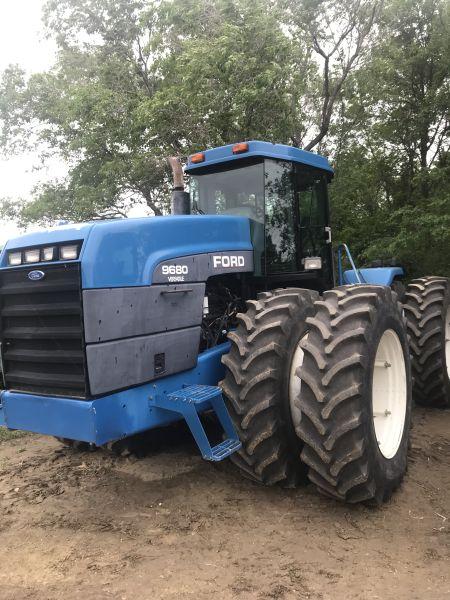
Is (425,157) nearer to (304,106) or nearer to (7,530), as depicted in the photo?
(304,106)

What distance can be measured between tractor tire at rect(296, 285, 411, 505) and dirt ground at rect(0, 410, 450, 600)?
25 cm

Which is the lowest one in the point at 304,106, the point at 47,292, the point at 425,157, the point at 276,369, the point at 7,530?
the point at 7,530

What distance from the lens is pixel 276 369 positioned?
3330 millimetres

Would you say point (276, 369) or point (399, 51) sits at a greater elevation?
point (399, 51)

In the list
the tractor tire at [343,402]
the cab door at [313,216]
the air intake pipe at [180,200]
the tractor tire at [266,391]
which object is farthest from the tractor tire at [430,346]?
the air intake pipe at [180,200]

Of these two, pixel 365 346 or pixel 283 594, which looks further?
pixel 365 346

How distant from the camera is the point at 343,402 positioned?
10.3 feet

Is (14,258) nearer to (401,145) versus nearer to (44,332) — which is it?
(44,332)

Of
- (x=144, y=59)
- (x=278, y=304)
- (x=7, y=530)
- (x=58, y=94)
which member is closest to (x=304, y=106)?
(x=144, y=59)

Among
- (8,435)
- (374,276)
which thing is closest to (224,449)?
(8,435)

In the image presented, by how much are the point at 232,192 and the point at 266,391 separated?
6.41 ft

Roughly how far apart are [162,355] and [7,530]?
4.98 ft

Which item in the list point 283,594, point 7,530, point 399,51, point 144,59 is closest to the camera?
point 283,594

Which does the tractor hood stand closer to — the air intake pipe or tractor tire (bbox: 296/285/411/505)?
the air intake pipe
